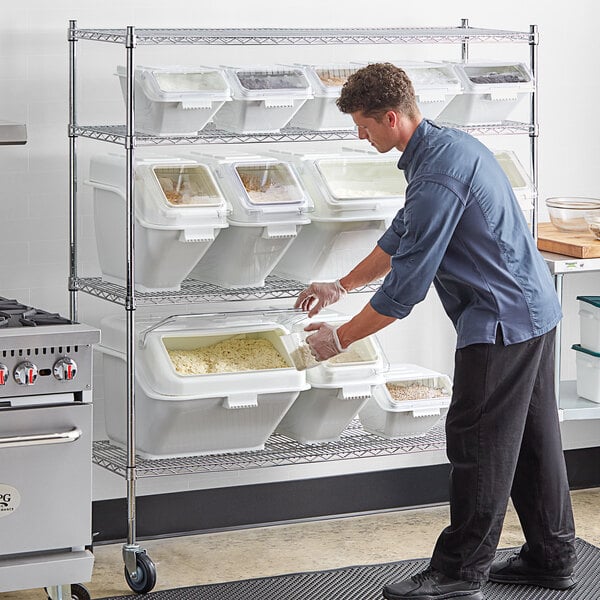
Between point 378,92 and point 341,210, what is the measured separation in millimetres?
593

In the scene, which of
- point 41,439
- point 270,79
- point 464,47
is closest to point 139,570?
point 41,439

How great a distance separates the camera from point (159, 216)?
3.96 m

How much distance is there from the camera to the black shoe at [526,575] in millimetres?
4102

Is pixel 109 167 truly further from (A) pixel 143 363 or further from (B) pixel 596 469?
(B) pixel 596 469

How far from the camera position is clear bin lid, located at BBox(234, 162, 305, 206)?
4.12 metres

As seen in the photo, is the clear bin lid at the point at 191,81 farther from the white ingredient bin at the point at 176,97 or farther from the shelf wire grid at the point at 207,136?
the shelf wire grid at the point at 207,136

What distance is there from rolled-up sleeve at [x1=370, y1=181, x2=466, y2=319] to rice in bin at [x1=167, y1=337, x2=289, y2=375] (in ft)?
2.19

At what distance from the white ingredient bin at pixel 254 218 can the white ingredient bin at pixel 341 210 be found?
0.06m

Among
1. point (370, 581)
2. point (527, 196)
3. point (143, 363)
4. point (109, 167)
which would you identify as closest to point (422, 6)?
point (527, 196)

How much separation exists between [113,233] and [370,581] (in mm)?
1407

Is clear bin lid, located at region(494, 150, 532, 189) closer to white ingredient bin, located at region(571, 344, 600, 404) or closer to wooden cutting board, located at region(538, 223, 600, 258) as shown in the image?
wooden cutting board, located at region(538, 223, 600, 258)

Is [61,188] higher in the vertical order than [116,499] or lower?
higher

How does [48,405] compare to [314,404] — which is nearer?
[48,405]

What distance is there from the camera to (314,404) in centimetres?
431
